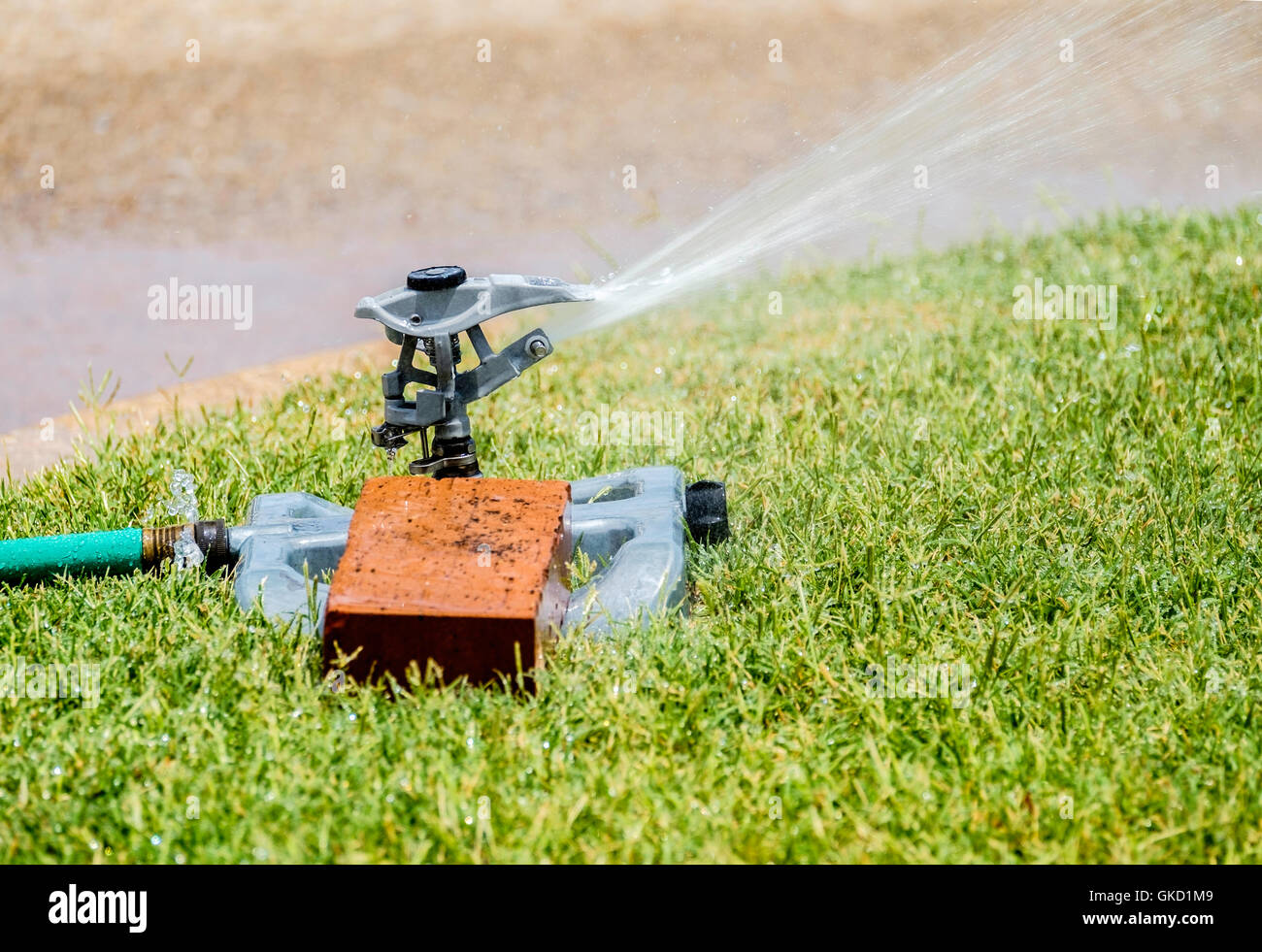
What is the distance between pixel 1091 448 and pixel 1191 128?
6731mm

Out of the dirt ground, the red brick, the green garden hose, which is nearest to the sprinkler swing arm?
the green garden hose

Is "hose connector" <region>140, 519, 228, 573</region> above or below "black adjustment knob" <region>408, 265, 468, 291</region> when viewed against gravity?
below

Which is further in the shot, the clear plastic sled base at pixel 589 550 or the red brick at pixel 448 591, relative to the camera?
the clear plastic sled base at pixel 589 550

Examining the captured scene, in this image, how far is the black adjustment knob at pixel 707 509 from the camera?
285 centimetres

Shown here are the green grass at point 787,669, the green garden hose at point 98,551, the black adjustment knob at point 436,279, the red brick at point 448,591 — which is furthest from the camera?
the green garden hose at point 98,551

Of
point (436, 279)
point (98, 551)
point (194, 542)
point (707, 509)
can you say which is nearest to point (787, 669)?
point (707, 509)

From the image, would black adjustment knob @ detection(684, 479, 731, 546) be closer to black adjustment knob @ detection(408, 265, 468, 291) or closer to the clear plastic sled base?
the clear plastic sled base

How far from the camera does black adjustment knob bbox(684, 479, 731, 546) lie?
9.34 ft

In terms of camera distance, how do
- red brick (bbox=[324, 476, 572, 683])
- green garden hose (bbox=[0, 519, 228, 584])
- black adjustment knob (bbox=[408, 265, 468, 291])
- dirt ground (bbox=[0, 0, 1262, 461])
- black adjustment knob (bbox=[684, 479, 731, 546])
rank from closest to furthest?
red brick (bbox=[324, 476, 572, 683]) < black adjustment knob (bbox=[408, 265, 468, 291]) < green garden hose (bbox=[0, 519, 228, 584]) < black adjustment knob (bbox=[684, 479, 731, 546]) < dirt ground (bbox=[0, 0, 1262, 461])

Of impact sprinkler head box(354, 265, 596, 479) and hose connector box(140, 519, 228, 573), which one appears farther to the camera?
hose connector box(140, 519, 228, 573)

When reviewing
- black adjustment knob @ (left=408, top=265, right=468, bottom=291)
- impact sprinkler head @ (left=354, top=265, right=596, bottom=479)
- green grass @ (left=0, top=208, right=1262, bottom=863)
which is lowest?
green grass @ (left=0, top=208, right=1262, bottom=863)

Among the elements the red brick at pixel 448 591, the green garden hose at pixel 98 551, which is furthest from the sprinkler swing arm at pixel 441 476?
the red brick at pixel 448 591

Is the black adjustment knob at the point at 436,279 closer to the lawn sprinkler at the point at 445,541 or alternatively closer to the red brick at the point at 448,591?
the lawn sprinkler at the point at 445,541

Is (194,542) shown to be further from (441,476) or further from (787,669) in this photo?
(787,669)
